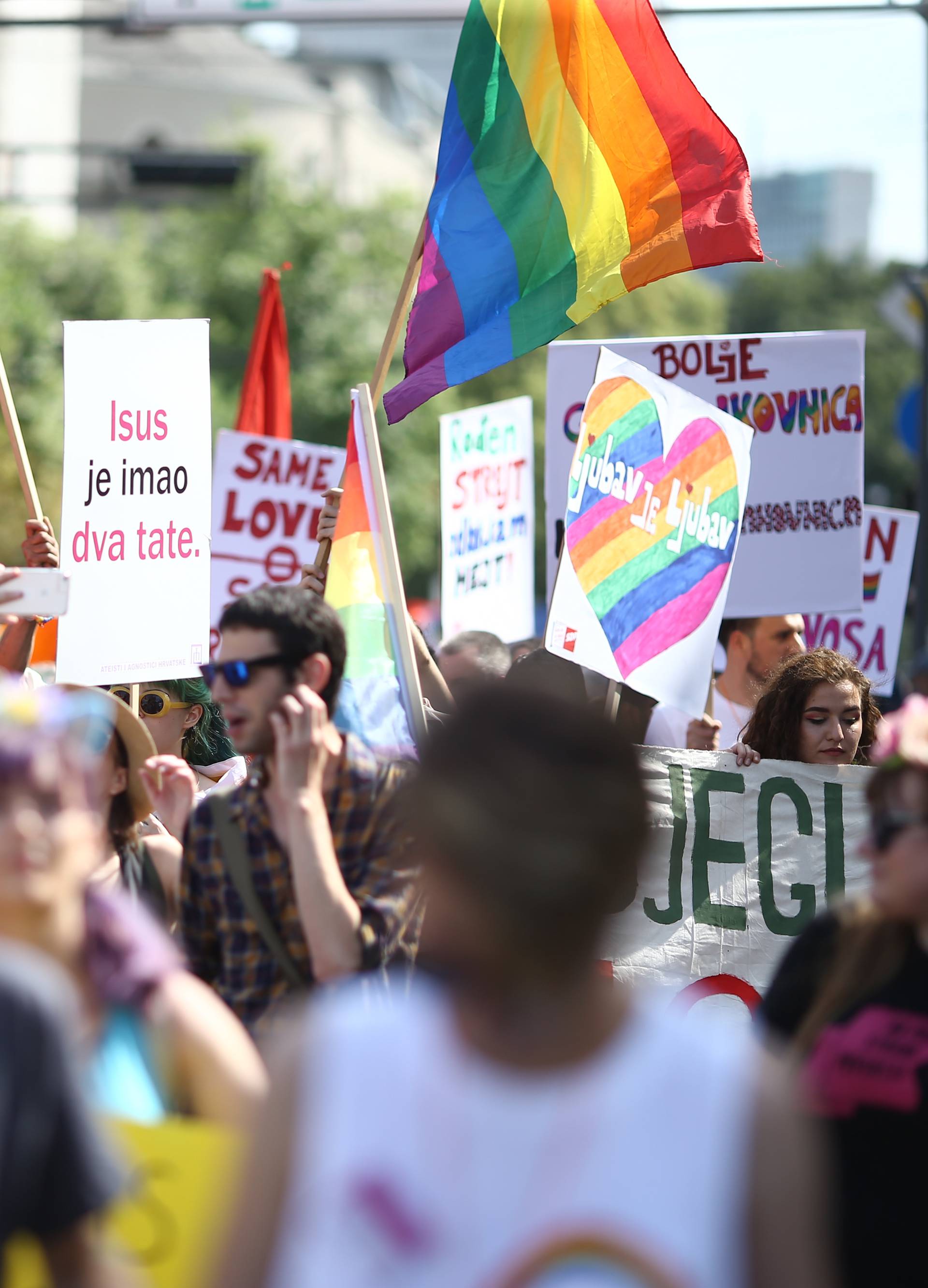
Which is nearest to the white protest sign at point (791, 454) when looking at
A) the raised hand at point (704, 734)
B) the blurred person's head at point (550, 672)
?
the raised hand at point (704, 734)

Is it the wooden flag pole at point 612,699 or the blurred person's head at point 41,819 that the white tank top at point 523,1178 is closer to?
the blurred person's head at point 41,819

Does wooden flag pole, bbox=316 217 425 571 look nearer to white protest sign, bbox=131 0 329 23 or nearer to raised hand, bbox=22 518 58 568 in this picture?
raised hand, bbox=22 518 58 568

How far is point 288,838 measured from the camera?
2.76 metres

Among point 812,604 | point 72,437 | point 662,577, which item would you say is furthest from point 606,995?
point 812,604

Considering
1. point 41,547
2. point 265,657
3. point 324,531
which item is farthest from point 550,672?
point 265,657

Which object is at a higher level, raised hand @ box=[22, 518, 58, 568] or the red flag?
the red flag

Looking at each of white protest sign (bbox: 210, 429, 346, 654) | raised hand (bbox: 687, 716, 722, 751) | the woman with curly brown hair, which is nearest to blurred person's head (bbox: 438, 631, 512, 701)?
raised hand (bbox: 687, 716, 722, 751)

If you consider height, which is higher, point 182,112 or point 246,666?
point 182,112

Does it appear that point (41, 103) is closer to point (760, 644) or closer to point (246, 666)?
point (760, 644)

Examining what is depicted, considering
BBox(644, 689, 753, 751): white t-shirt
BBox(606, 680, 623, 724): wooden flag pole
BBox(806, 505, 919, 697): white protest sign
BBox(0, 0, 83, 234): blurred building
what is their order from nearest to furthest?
1. BBox(606, 680, 623, 724): wooden flag pole
2. BBox(644, 689, 753, 751): white t-shirt
3. BBox(806, 505, 919, 697): white protest sign
4. BBox(0, 0, 83, 234): blurred building

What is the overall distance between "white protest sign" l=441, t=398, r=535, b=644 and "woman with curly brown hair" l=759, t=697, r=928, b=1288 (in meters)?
5.55

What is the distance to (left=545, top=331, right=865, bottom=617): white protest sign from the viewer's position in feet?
20.7

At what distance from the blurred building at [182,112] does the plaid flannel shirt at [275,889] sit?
35.3m

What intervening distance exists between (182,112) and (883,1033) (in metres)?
62.9
